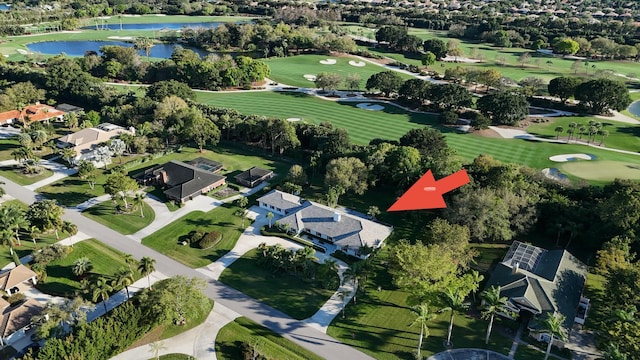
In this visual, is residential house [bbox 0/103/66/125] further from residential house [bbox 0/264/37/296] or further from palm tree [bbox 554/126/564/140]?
palm tree [bbox 554/126/564/140]

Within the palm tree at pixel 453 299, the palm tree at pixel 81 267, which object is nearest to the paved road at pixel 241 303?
the palm tree at pixel 81 267

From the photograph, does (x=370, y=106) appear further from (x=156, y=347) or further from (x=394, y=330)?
(x=156, y=347)

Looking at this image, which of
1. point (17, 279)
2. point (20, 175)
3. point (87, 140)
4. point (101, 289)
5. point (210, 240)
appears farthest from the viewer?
point (87, 140)

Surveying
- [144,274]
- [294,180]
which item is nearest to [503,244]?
[294,180]

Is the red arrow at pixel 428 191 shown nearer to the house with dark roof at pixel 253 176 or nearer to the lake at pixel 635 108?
the house with dark roof at pixel 253 176

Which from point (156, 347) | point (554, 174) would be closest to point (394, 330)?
point (156, 347)

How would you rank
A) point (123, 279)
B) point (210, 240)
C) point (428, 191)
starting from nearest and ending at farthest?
point (123, 279) → point (210, 240) → point (428, 191)

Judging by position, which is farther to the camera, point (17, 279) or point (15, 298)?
point (17, 279)

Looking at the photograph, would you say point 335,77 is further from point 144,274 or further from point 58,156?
point 144,274
